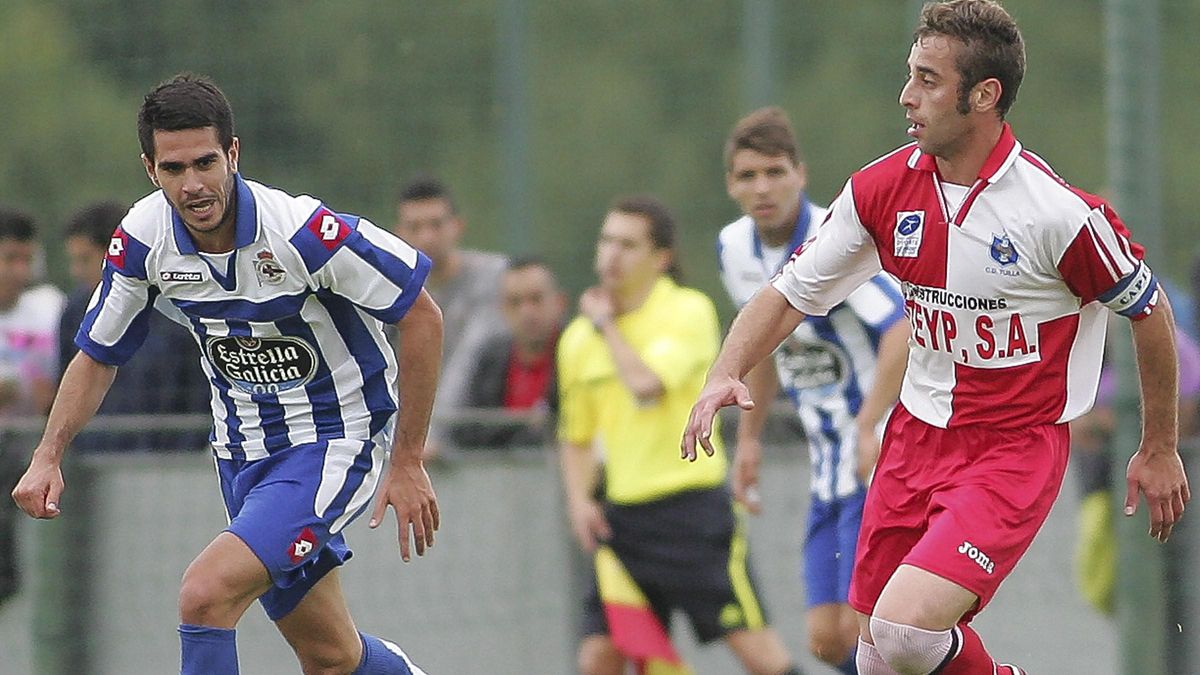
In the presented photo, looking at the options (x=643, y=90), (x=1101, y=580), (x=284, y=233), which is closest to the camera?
(x=284, y=233)

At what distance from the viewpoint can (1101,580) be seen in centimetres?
780

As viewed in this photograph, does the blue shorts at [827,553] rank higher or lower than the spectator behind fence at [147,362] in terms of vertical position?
lower

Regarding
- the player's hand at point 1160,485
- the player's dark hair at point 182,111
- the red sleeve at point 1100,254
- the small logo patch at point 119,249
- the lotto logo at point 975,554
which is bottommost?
the lotto logo at point 975,554

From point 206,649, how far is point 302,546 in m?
0.38

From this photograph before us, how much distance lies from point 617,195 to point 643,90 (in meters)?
0.52

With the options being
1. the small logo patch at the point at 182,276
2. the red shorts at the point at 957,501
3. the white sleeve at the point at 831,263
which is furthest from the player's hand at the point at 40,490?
the red shorts at the point at 957,501

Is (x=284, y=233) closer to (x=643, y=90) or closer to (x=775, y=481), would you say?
(x=775, y=481)

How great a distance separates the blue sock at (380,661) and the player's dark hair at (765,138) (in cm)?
209

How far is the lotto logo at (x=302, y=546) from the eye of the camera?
5583mm

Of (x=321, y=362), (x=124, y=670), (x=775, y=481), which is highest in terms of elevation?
(x=321, y=362)

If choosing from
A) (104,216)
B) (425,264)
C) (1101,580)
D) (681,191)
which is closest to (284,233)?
(425,264)

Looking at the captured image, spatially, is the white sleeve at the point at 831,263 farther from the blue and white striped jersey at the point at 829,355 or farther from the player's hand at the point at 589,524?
the player's hand at the point at 589,524

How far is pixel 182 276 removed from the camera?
18.5 ft

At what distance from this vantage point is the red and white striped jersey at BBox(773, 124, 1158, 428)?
507cm
